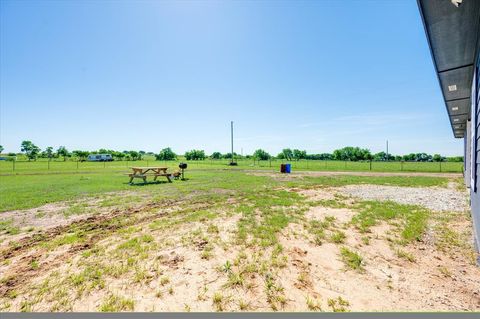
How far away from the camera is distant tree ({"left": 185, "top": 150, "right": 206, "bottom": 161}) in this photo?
341 feet

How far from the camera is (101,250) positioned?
382cm

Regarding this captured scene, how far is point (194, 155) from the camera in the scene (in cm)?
10512

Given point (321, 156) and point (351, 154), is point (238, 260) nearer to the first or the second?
point (351, 154)

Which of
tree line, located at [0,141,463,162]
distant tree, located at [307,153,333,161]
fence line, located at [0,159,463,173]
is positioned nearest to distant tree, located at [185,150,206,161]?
tree line, located at [0,141,463,162]

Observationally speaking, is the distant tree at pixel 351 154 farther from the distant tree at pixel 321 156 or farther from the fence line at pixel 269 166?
the fence line at pixel 269 166

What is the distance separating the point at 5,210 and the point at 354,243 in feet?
32.2

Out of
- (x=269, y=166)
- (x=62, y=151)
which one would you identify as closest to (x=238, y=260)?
(x=269, y=166)

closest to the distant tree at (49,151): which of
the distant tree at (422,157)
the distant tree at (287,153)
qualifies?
the distant tree at (287,153)

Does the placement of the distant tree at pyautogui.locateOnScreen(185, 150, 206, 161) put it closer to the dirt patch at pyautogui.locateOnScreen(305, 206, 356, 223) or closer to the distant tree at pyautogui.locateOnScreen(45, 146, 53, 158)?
the distant tree at pyautogui.locateOnScreen(45, 146, 53, 158)

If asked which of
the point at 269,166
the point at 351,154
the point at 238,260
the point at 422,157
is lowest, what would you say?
the point at 238,260

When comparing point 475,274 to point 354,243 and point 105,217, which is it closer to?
point 354,243

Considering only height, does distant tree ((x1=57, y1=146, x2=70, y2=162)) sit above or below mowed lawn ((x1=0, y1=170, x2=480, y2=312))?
above

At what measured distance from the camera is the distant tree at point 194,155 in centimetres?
10400

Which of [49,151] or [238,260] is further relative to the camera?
[49,151]
